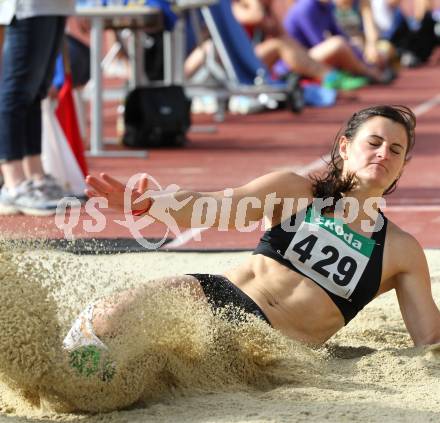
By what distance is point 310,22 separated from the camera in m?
13.8

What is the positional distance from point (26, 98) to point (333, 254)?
308 cm

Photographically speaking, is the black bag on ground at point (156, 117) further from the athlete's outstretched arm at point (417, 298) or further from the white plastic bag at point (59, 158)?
the athlete's outstretched arm at point (417, 298)

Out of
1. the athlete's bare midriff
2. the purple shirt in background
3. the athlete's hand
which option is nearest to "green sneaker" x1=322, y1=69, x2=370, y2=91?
the purple shirt in background

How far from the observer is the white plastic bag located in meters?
6.75

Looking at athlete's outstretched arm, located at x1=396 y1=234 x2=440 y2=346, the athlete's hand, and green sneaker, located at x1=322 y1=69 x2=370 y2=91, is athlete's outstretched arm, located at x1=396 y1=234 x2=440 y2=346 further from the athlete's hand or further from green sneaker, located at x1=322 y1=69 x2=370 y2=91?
green sneaker, located at x1=322 y1=69 x2=370 y2=91

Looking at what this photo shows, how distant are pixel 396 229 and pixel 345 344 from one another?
1.63 ft

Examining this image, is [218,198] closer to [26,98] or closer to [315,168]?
[26,98]

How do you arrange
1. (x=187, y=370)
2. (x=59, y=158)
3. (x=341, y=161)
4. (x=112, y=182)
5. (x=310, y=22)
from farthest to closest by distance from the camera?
(x=310, y=22) < (x=59, y=158) < (x=341, y=161) < (x=187, y=370) < (x=112, y=182)

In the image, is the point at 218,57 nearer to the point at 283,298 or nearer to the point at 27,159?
the point at 27,159

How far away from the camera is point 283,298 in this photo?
3.61 m

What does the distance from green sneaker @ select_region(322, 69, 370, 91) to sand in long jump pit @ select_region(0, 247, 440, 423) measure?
1012 cm

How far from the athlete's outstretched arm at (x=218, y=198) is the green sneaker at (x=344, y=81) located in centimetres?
990

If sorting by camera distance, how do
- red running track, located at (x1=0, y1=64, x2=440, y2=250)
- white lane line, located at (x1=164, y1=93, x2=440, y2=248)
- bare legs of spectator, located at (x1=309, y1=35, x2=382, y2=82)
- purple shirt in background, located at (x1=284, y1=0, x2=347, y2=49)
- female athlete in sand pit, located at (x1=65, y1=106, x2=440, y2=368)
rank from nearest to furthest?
1. female athlete in sand pit, located at (x1=65, y1=106, x2=440, y2=368)
2. white lane line, located at (x1=164, y1=93, x2=440, y2=248)
3. red running track, located at (x1=0, y1=64, x2=440, y2=250)
4. purple shirt in background, located at (x1=284, y1=0, x2=347, y2=49)
5. bare legs of spectator, located at (x1=309, y1=35, x2=382, y2=82)

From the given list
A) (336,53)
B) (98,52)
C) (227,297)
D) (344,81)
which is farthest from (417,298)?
(344,81)
